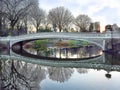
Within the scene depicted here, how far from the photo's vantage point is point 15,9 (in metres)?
54.4

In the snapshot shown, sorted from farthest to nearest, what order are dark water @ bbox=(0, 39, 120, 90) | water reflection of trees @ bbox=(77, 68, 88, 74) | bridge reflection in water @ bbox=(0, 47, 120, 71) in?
bridge reflection in water @ bbox=(0, 47, 120, 71) → water reflection of trees @ bbox=(77, 68, 88, 74) → dark water @ bbox=(0, 39, 120, 90)

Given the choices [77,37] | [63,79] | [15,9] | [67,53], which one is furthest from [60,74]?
[15,9]

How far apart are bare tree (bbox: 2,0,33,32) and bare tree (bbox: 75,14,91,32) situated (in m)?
26.0

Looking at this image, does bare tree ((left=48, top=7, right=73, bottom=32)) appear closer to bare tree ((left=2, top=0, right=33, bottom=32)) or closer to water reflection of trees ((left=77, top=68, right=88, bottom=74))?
bare tree ((left=2, top=0, right=33, bottom=32))

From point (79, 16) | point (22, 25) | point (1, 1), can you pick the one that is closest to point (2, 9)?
point (1, 1)

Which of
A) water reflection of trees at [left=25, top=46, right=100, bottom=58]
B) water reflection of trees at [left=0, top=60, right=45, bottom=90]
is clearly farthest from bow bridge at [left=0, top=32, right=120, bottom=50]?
water reflection of trees at [left=0, top=60, right=45, bottom=90]

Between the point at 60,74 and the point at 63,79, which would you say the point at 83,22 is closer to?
the point at 60,74

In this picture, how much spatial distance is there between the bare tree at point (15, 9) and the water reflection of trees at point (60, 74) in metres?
33.1

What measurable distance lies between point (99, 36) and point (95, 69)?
13432 millimetres

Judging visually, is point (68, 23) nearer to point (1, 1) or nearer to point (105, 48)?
point (1, 1)

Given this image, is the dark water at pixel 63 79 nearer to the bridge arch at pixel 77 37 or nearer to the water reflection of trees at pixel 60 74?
the water reflection of trees at pixel 60 74

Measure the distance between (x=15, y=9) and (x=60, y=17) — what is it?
18539mm

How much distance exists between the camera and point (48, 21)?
234 ft

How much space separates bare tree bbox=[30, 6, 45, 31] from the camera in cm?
6444
